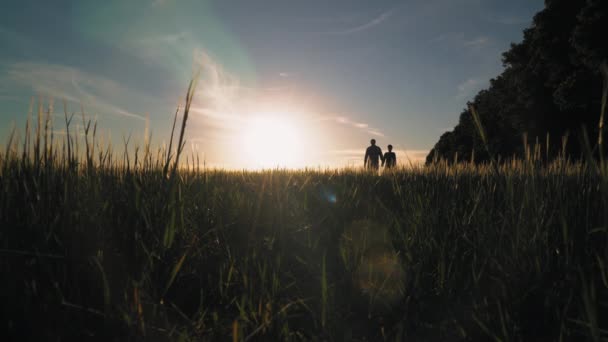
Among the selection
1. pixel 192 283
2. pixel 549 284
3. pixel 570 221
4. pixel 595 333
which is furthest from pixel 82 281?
pixel 570 221

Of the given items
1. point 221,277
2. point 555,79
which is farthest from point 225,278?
point 555,79

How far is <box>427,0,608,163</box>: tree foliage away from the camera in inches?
614

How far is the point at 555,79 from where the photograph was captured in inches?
732

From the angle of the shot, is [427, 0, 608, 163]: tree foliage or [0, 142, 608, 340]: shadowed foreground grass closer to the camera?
[0, 142, 608, 340]: shadowed foreground grass

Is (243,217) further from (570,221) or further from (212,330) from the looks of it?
(570,221)

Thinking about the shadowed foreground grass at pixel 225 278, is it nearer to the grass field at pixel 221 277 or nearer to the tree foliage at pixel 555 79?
the grass field at pixel 221 277

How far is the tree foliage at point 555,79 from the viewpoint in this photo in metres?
15.6

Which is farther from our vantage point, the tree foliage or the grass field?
the tree foliage

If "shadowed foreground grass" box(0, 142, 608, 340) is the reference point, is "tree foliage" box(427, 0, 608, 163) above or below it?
above

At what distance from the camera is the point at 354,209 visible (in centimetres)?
336

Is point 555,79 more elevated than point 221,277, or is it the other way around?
point 555,79

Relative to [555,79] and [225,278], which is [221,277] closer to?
[225,278]

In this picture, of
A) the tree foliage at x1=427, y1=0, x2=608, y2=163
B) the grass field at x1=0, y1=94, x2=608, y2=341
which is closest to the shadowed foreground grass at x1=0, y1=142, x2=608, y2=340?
the grass field at x1=0, y1=94, x2=608, y2=341

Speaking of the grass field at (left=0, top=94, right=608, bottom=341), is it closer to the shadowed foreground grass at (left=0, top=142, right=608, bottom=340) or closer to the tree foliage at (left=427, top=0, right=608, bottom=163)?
the shadowed foreground grass at (left=0, top=142, right=608, bottom=340)
